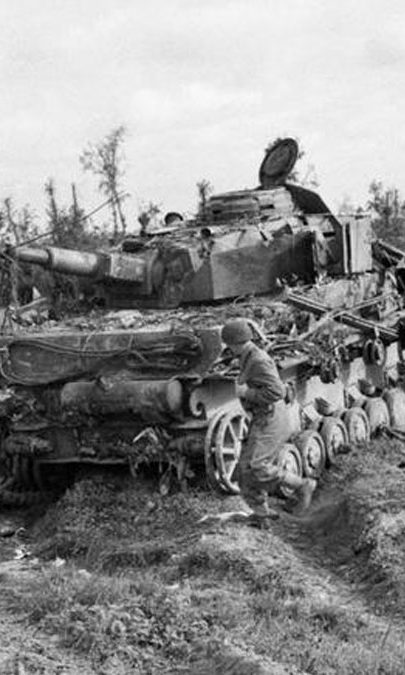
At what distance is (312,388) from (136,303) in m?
2.21

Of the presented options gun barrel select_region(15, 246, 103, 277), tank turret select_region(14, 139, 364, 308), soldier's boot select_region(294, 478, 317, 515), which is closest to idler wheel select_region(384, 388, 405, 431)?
tank turret select_region(14, 139, 364, 308)

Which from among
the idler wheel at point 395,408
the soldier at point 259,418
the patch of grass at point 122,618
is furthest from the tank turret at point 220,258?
the patch of grass at point 122,618

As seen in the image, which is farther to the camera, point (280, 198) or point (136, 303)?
point (280, 198)

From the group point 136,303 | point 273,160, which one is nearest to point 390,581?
point 136,303

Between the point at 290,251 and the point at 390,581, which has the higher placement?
the point at 290,251

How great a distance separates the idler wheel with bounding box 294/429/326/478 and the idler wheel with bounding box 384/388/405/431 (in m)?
2.50

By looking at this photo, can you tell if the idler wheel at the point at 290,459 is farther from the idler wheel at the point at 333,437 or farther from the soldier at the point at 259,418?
the soldier at the point at 259,418

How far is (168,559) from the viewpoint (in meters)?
7.90

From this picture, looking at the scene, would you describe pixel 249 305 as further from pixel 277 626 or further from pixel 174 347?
pixel 277 626

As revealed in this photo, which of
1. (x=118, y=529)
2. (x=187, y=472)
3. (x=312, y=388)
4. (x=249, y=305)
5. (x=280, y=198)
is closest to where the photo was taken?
(x=118, y=529)

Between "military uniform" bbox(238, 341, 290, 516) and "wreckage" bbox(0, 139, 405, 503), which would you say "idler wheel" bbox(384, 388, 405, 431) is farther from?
"military uniform" bbox(238, 341, 290, 516)

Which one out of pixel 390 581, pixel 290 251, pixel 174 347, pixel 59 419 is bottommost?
pixel 390 581

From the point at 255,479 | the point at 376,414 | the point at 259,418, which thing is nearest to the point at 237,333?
the point at 259,418

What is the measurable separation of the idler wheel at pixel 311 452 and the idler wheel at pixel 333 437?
5.7 inches
